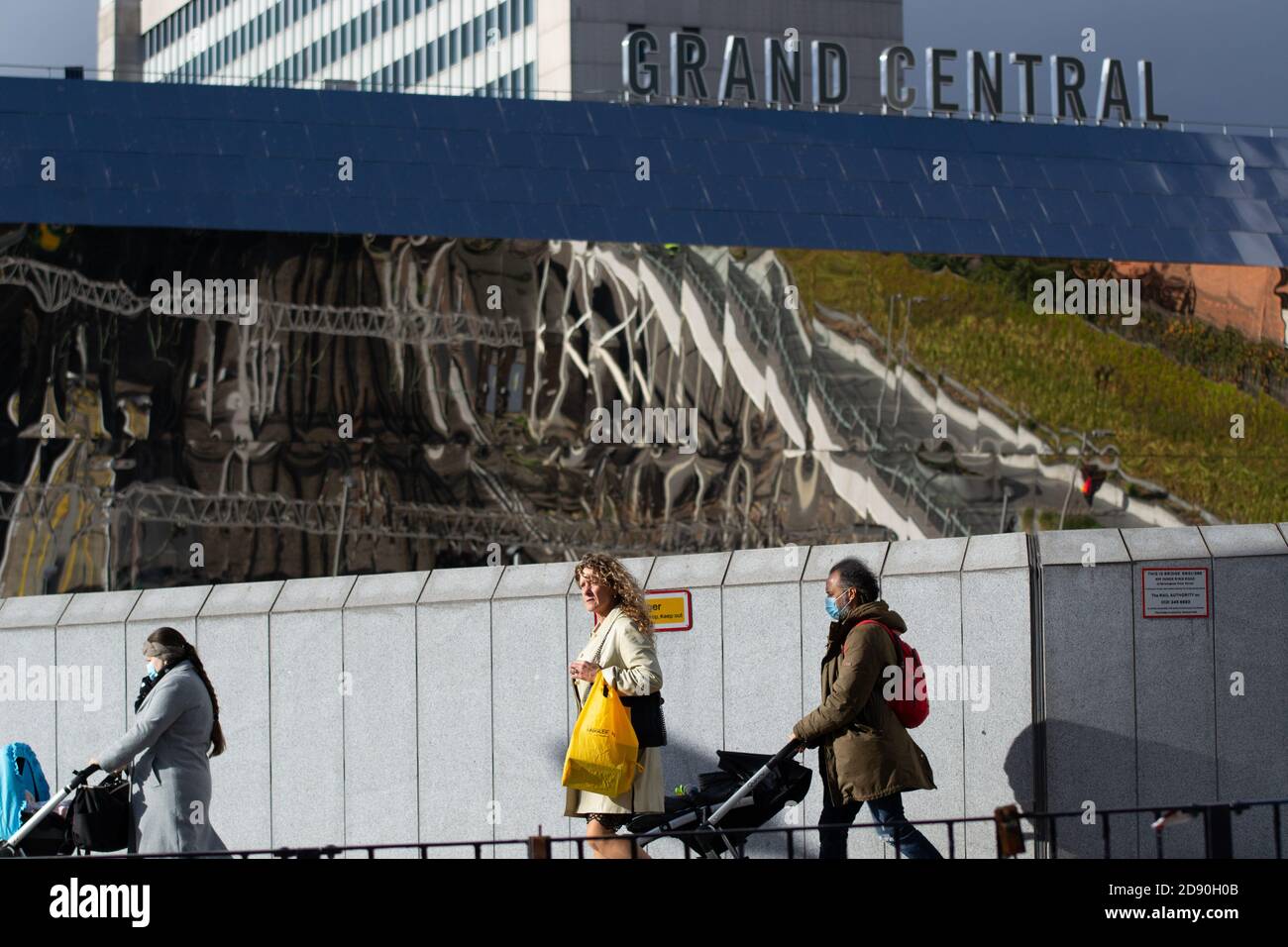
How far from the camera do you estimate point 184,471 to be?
27750mm

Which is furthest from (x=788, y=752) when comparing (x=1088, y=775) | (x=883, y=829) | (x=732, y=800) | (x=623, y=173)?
(x=623, y=173)

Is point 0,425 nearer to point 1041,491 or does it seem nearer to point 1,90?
point 1,90

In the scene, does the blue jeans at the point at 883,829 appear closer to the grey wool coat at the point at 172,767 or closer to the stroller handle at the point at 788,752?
the stroller handle at the point at 788,752

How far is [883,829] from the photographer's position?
8.55 meters

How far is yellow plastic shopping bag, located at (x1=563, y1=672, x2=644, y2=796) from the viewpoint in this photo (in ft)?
28.0

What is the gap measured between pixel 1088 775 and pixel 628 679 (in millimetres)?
2084

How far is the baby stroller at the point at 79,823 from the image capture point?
9.25 meters

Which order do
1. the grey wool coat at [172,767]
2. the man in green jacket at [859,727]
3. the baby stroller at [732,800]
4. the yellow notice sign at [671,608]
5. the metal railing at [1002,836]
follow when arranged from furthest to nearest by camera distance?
the yellow notice sign at [671,608] < the grey wool coat at [172,767] < the baby stroller at [732,800] < the man in green jacket at [859,727] < the metal railing at [1002,836]

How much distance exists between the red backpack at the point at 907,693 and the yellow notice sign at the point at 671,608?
166 centimetres

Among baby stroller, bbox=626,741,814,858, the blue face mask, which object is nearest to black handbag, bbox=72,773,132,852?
baby stroller, bbox=626,741,814,858

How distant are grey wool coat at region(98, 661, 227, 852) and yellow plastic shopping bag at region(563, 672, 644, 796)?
1.99 meters

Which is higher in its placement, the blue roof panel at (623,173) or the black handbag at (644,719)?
the blue roof panel at (623,173)

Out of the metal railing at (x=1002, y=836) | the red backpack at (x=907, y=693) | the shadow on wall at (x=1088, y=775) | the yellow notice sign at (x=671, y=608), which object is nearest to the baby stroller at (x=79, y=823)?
the metal railing at (x=1002, y=836)

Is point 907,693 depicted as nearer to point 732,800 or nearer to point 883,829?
point 883,829
